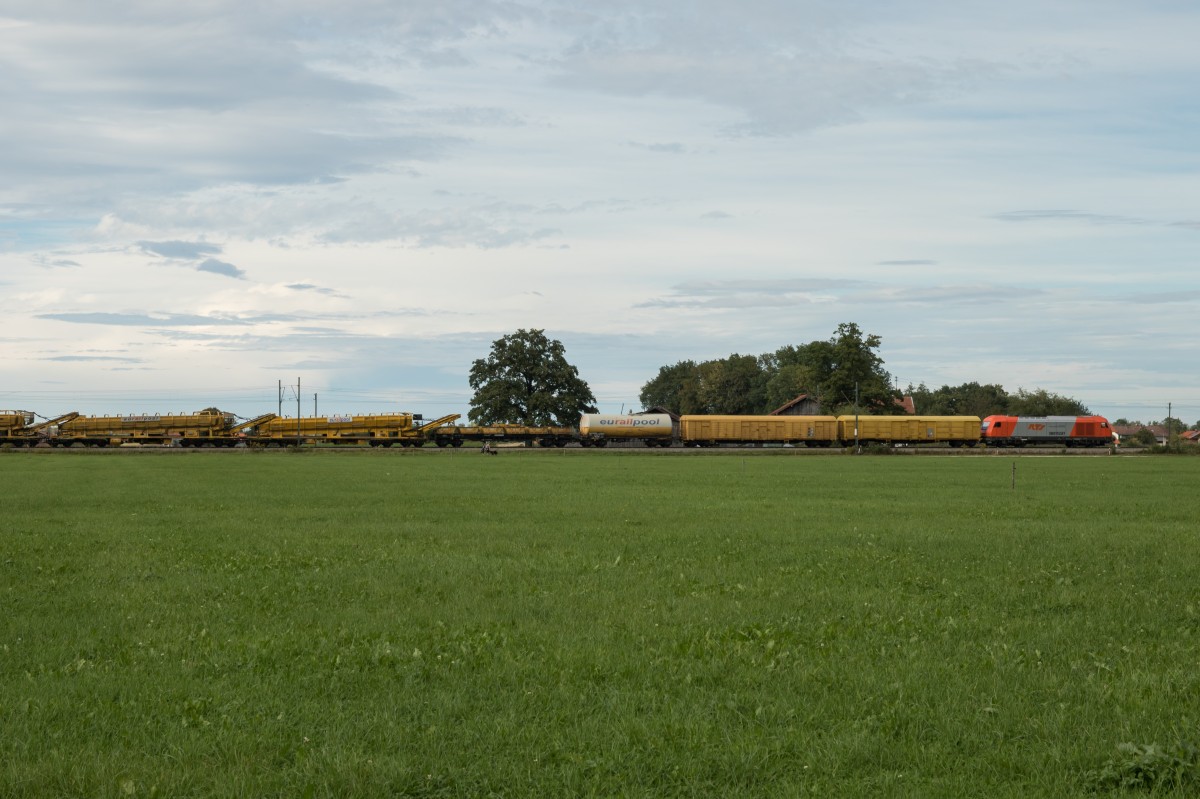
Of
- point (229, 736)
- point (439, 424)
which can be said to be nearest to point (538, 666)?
point (229, 736)

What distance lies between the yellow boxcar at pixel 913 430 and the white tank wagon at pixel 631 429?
1762 centimetres

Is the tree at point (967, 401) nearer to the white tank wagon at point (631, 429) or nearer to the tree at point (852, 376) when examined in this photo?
the tree at point (852, 376)

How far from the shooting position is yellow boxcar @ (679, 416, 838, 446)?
110875 millimetres

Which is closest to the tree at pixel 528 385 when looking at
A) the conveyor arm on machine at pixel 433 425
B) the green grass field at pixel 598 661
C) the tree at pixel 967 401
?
the conveyor arm on machine at pixel 433 425

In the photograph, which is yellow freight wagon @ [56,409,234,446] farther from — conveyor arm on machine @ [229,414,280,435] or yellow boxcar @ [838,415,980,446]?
yellow boxcar @ [838,415,980,446]

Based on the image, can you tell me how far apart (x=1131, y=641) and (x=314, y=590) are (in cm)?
1025

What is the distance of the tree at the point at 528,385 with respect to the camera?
5502 inches

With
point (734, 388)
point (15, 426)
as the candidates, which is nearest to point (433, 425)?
point (15, 426)

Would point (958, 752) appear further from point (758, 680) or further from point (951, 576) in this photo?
point (951, 576)

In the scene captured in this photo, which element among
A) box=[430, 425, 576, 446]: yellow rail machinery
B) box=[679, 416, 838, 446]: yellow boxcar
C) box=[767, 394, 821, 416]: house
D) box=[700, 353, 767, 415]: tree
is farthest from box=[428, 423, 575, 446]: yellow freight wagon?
box=[700, 353, 767, 415]: tree

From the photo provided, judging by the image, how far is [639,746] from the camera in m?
8.25

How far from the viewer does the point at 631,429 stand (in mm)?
113812

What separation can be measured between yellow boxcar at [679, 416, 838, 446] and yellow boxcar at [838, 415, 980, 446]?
1.79 meters

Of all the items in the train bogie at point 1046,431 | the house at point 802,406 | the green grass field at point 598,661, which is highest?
the house at point 802,406
